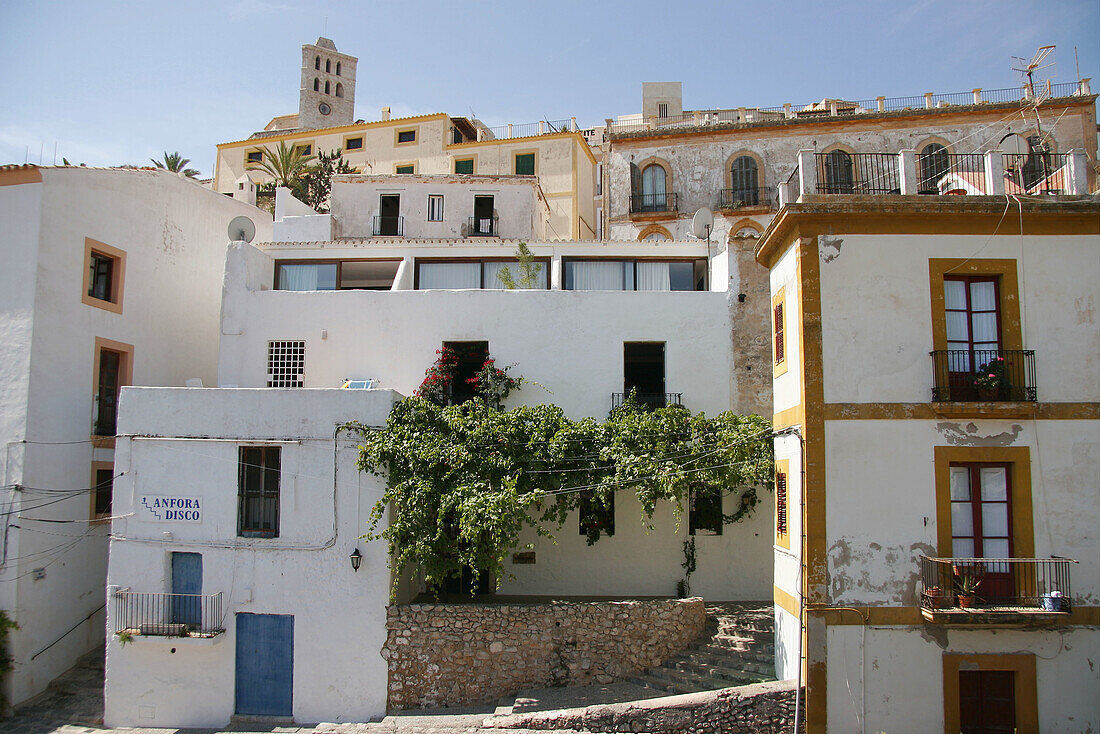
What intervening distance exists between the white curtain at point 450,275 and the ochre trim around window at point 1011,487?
13.6 metres

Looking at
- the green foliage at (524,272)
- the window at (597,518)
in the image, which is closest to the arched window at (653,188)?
the green foliage at (524,272)

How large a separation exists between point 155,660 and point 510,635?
24.9 feet

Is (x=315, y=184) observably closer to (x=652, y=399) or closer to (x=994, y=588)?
(x=652, y=399)

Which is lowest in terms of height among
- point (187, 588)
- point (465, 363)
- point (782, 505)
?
point (187, 588)

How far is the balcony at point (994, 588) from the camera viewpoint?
12375mm

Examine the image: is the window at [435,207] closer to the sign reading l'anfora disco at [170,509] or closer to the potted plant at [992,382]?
the sign reading l'anfora disco at [170,509]

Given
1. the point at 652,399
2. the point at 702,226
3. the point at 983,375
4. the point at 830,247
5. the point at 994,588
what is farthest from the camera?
the point at 702,226

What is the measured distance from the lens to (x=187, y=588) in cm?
1692

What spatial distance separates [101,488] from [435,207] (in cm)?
1354

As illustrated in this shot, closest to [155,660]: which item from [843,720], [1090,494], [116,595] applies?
[116,595]

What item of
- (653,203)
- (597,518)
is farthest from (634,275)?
(653,203)

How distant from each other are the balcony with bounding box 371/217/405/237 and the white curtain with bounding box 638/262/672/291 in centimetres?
915

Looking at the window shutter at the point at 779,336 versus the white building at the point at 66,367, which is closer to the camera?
the window shutter at the point at 779,336

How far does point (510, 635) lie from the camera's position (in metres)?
16.0
